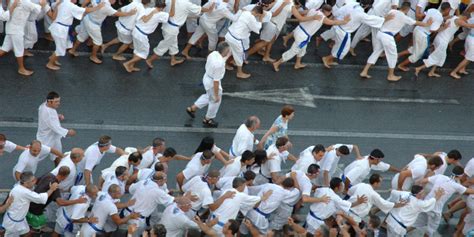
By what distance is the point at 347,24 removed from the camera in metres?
17.3

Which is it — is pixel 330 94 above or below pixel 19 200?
below

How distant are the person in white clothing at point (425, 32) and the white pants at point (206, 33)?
3.67 m

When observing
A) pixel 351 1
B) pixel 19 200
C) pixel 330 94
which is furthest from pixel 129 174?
pixel 351 1

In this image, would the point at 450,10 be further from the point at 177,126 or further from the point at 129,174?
the point at 129,174

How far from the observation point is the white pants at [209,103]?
14939mm

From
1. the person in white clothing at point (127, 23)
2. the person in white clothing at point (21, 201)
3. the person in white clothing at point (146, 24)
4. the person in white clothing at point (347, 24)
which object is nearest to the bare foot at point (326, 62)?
the person in white clothing at point (347, 24)

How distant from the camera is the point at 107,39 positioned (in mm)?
17547

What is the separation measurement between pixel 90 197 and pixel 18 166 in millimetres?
1390

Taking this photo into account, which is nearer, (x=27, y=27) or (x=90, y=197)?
(x=90, y=197)

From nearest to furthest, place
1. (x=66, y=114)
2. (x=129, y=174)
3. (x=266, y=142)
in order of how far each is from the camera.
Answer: (x=129, y=174) < (x=266, y=142) < (x=66, y=114)

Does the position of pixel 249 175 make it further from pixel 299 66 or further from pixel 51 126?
pixel 299 66

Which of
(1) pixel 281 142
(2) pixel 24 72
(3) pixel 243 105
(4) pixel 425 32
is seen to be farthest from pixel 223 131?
(4) pixel 425 32

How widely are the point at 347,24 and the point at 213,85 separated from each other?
3.64m

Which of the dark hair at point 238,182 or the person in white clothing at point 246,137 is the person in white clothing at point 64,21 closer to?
the person in white clothing at point 246,137
